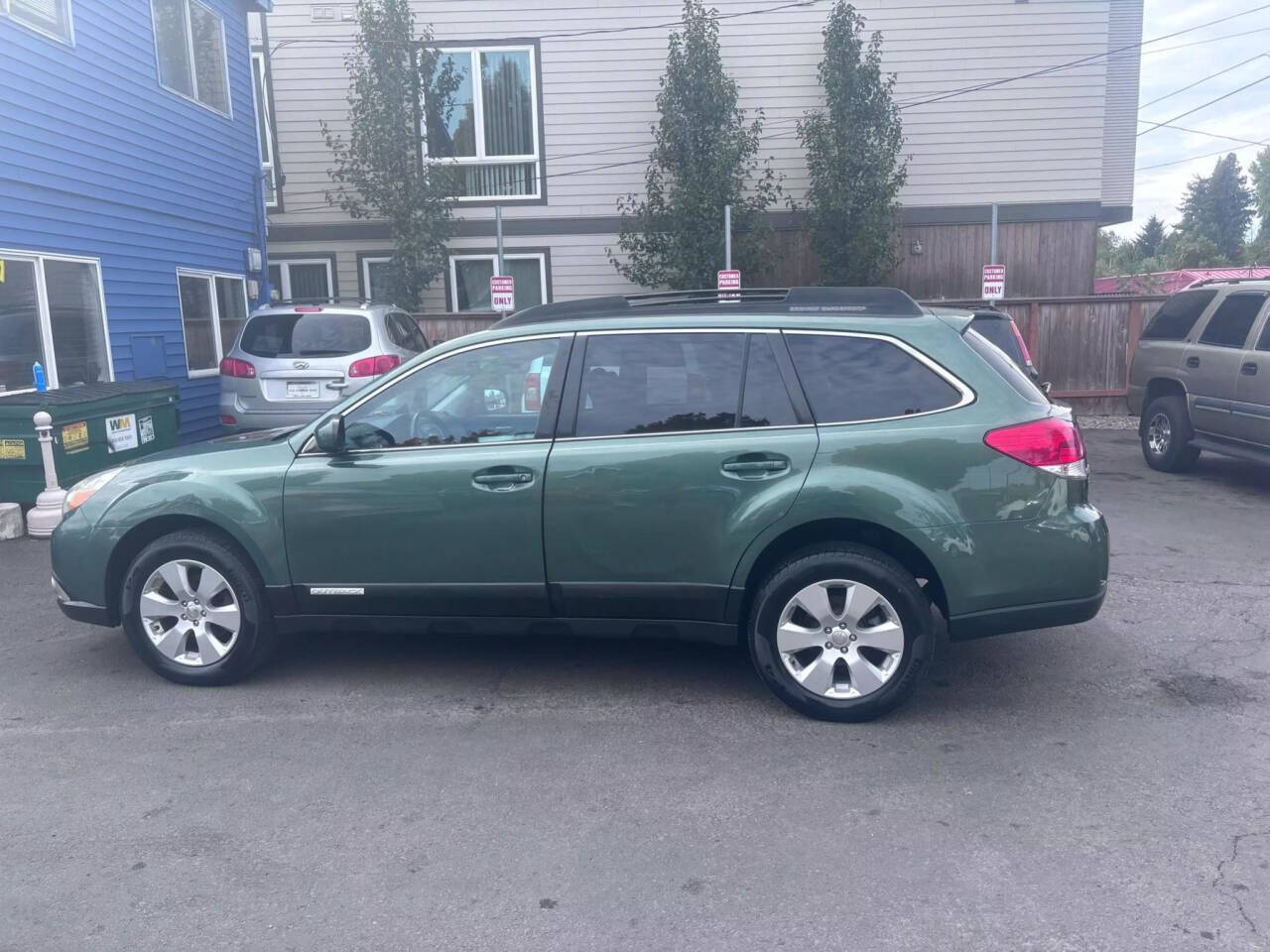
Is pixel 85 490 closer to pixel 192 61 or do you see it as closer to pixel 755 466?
pixel 755 466

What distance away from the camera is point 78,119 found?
1041cm

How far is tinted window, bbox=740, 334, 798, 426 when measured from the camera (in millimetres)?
4637

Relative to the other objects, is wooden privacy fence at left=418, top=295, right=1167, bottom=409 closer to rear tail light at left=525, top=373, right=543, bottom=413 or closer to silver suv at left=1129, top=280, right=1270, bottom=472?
silver suv at left=1129, top=280, right=1270, bottom=472

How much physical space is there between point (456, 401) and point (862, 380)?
6.13 ft

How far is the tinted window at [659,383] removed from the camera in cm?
471

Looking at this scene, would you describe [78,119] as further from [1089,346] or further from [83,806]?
[1089,346]

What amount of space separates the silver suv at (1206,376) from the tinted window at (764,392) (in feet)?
20.7

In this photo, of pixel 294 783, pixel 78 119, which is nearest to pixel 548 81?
pixel 78 119

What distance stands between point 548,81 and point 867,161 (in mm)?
4970

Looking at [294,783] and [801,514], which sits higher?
[801,514]

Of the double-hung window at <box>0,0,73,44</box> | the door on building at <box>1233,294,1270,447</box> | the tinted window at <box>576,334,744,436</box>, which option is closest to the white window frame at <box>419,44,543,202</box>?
the double-hung window at <box>0,0,73,44</box>

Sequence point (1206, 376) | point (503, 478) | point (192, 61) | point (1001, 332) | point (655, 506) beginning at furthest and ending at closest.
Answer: point (192, 61)
point (1206, 376)
point (1001, 332)
point (503, 478)
point (655, 506)

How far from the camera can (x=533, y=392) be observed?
4898mm

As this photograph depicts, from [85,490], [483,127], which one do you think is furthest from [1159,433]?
A: [483,127]
